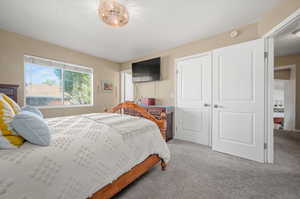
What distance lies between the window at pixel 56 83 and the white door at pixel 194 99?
279 centimetres

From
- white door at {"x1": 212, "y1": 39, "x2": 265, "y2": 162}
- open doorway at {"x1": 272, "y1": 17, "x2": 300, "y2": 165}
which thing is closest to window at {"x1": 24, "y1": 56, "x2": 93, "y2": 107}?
white door at {"x1": 212, "y1": 39, "x2": 265, "y2": 162}

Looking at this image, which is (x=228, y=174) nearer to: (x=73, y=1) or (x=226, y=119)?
(x=226, y=119)

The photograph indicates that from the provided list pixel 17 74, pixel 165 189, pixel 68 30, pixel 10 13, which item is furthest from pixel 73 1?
pixel 165 189

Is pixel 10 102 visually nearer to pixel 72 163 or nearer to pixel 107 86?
pixel 72 163

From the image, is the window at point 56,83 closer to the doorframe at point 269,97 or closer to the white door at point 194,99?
the white door at point 194,99

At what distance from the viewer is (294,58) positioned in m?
3.92

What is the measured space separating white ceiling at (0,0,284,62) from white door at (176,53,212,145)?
0.61m

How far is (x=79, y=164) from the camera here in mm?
875

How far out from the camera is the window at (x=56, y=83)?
2.84 m

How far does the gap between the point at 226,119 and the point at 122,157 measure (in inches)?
83.1

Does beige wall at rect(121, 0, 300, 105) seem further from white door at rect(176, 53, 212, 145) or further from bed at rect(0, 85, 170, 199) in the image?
bed at rect(0, 85, 170, 199)

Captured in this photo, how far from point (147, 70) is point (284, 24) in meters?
2.79

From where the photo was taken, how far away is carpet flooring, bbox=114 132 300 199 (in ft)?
4.38

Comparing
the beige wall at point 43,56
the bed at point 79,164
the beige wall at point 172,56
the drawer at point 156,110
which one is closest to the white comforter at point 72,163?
the bed at point 79,164
